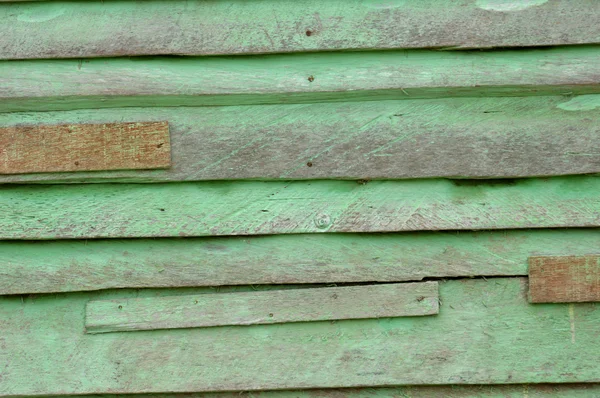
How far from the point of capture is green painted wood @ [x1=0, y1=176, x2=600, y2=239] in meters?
1.81

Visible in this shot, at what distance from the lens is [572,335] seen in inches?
71.7

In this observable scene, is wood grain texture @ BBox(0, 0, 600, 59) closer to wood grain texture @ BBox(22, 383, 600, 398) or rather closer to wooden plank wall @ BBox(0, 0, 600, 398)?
wooden plank wall @ BBox(0, 0, 600, 398)

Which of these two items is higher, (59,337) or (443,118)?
(443,118)

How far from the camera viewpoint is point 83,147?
1.80 metres

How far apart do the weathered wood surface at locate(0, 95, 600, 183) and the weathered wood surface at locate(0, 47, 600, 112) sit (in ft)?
0.10

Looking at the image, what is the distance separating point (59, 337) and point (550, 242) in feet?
4.75

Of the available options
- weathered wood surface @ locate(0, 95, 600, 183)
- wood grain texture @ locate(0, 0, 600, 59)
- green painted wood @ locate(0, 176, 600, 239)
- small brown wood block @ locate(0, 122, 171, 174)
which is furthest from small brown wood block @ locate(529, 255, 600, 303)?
small brown wood block @ locate(0, 122, 171, 174)

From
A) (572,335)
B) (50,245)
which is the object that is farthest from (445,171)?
(50,245)

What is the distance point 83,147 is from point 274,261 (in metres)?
0.63

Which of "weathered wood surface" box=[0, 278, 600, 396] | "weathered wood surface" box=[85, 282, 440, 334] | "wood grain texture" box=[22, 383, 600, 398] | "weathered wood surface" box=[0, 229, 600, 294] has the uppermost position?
"weathered wood surface" box=[0, 229, 600, 294]

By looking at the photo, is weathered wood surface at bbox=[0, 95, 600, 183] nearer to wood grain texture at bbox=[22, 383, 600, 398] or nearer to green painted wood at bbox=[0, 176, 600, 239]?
green painted wood at bbox=[0, 176, 600, 239]

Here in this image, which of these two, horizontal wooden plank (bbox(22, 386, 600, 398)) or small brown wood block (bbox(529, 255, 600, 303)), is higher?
small brown wood block (bbox(529, 255, 600, 303))

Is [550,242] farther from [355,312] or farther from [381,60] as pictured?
[381,60]

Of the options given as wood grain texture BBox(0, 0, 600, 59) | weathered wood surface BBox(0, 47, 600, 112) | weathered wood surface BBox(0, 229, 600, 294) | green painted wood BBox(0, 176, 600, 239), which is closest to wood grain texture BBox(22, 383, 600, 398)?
weathered wood surface BBox(0, 229, 600, 294)
